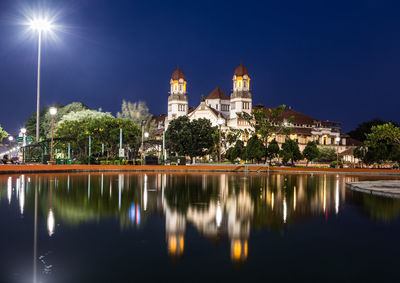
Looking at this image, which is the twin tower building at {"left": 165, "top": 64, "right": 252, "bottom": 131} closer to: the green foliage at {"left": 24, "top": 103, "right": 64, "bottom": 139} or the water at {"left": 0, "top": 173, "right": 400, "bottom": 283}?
the green foliage at {"left": 24, "top": 103, "right": 64, "bottom": 139}

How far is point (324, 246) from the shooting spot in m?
7.01

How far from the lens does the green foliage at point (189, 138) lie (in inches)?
2753

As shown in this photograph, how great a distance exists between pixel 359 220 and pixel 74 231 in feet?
21.4

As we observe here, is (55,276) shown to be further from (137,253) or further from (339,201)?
(339,201)

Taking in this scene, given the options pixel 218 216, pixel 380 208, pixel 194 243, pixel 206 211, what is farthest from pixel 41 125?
pixel 194 243

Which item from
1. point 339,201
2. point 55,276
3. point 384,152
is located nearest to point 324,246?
point 55,276

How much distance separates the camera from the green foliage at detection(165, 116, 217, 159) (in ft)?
229

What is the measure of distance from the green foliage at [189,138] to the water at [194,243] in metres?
57.6

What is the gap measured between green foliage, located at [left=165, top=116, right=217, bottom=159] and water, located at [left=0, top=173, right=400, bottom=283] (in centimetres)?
5763

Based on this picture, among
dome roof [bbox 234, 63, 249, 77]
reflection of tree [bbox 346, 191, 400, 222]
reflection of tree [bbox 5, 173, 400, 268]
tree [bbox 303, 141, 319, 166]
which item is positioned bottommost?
reflection of tree [bbox 346, 191, 400, 222]

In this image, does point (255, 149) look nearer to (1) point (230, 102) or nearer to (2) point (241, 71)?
(2) point (241, 71)

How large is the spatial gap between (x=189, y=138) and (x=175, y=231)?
61.4 m

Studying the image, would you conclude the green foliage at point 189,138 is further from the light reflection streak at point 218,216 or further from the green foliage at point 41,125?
the light reflection streak at point 218,216

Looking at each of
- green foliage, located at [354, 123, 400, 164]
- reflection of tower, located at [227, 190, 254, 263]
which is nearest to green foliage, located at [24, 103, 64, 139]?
green foliage, located at [354, 123, 400, 164]
